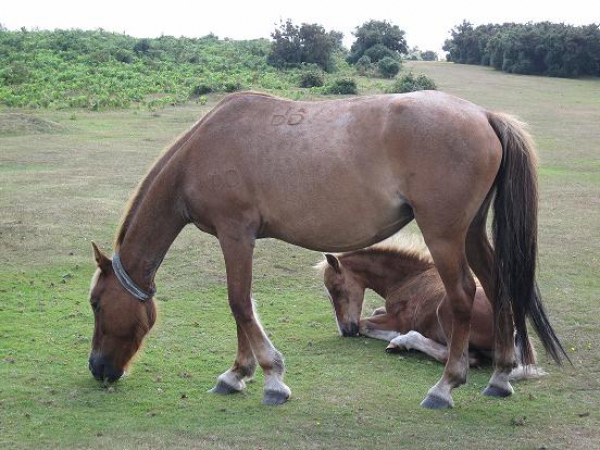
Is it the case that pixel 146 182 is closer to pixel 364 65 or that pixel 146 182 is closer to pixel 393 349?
pixel 393 349

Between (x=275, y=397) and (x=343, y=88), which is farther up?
(x=275, y=397)

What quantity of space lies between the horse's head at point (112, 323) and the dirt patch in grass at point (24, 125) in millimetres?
16884

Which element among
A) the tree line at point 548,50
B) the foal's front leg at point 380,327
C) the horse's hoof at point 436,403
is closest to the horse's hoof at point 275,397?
the horse's hoof at point 436,403

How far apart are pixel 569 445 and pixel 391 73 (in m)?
39.4

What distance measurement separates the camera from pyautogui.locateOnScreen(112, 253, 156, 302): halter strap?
621cm

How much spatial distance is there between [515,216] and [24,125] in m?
19.1

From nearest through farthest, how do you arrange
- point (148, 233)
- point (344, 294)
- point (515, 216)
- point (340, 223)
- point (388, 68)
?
point (515, 216)
point (340, 223)
point (148, 233)
point (344, 294)
point (388, 68)

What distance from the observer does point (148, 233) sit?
628 cm

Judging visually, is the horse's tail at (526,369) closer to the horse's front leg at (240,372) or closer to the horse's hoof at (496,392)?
the horse's hoof at (496,392)

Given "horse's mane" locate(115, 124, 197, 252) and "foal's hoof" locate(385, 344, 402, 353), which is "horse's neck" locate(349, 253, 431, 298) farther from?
"horse's mane" locate(115, 124, 197, 252)

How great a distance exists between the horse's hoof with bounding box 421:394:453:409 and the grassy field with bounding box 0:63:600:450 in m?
0.08

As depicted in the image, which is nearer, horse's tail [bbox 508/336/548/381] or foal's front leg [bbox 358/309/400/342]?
horse's tail [bbox 508/336/548/381]

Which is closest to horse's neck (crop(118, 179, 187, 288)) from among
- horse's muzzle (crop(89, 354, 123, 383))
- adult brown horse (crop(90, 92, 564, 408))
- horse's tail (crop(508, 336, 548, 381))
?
adult brown horse (crop(90, 92, 564, 408))

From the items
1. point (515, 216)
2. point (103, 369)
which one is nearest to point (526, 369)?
point (515, 216)
